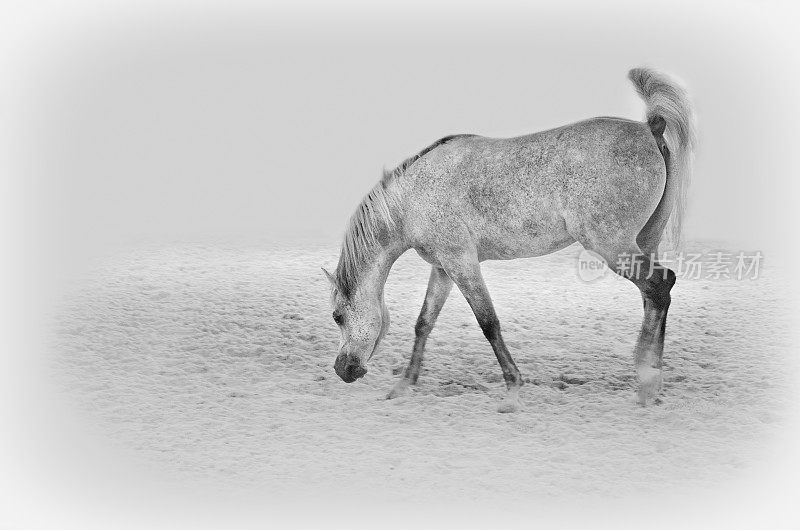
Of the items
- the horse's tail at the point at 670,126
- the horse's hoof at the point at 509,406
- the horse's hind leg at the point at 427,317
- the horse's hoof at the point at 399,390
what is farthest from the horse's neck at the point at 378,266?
the horse's tail at the point at 670,126

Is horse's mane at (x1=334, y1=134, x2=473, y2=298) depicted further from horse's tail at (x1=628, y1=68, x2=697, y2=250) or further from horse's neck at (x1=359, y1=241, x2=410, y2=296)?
horse's tail at (x1=628, y1=68, x2=697, y2=250)

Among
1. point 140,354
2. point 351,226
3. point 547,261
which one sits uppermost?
point 351,226

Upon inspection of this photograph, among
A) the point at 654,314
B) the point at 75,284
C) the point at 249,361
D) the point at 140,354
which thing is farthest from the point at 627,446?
the point at 75,284

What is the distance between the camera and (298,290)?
33.0 feet

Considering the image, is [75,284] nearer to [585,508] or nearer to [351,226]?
[351,226]

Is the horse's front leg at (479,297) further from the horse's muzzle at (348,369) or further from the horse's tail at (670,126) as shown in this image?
the horse's tail at (670,126)

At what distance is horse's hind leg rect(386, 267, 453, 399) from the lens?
7082mm

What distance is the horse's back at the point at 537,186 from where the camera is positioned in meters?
6.05

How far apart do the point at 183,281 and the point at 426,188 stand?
4856mm

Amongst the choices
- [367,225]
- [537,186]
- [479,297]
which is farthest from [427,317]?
[537,186]

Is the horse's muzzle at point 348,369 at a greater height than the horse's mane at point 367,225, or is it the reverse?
the horse's mane at point 367,225

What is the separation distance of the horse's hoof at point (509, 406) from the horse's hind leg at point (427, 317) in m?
0.97

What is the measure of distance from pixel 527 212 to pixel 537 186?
221mm

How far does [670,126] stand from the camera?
6.27 meters
